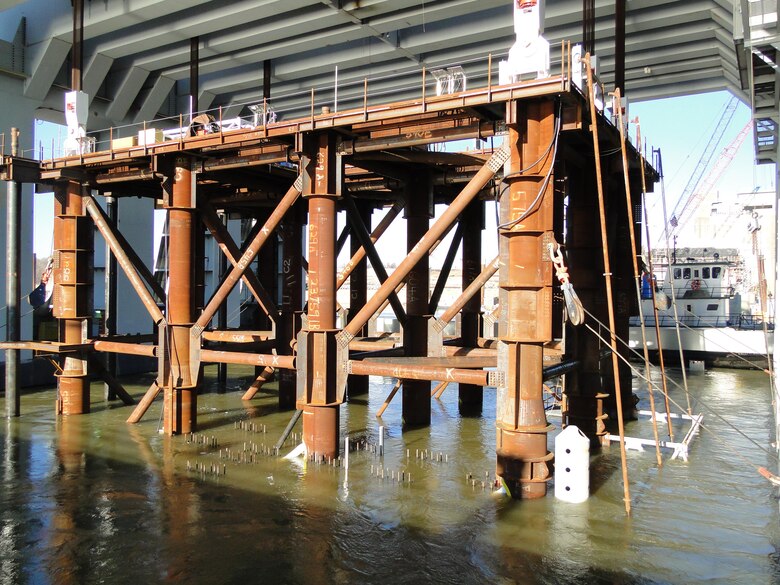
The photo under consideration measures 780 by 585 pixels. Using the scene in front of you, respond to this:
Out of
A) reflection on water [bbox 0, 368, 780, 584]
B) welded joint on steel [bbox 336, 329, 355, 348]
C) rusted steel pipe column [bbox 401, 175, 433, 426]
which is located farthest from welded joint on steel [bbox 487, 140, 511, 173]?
reflection on water [bbox 0, 368, 780, 584]

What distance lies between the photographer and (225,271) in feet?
91.1

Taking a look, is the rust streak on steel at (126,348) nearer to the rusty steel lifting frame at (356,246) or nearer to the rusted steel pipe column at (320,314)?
the rusty steel lifting frame at (356,246)

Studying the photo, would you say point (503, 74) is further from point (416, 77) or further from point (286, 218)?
point (416, 77)

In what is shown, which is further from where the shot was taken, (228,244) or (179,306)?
(228,244)

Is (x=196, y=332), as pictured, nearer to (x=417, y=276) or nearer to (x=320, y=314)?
(x=320, y=314)

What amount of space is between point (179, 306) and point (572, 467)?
35.9 ft

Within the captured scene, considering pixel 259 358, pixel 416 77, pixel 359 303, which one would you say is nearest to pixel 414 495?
pixel 259 358

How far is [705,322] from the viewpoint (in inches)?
1515

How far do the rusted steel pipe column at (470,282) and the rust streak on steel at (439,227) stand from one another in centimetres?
489

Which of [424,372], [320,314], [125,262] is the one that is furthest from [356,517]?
[125,262]

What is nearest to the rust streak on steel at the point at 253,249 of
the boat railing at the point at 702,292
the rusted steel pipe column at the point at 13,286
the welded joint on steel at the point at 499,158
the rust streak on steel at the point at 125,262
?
the rust streak on steel at the point at 125,262

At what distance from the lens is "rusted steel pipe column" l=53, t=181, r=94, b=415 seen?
19.1 m

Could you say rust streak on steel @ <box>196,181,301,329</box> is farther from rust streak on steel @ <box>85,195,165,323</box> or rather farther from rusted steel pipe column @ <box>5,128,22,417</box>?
rusted steel pipe column @ <box>5,128,22,417</box>

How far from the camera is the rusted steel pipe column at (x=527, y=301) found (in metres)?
11.4
